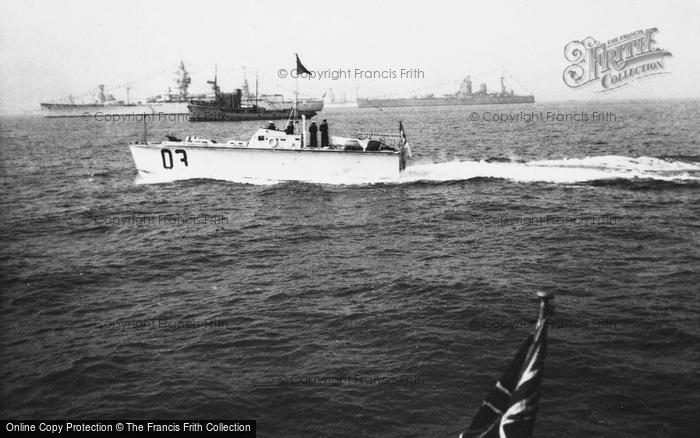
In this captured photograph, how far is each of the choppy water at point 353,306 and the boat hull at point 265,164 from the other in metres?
1.71

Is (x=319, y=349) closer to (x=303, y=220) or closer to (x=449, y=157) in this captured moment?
(x=303, y=220)

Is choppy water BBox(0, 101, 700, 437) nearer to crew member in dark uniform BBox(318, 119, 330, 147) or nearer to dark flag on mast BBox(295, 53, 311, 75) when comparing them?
crew member in dark uniform BBox(318, 119, 330, 147)

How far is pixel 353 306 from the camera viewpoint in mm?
13094

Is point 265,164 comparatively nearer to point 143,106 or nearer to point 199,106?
point 199,106

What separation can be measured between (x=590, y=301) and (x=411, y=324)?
465 cm

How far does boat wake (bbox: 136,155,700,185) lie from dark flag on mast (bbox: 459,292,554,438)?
23798 millimetres

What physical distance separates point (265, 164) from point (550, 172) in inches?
638

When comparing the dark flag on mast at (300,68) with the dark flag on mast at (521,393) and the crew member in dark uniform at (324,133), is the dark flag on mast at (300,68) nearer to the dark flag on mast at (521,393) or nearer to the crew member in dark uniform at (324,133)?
the crew member in dark uniform at (324,133)

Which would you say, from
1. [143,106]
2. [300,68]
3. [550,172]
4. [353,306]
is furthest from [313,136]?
[143,106]

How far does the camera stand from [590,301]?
13078 millimetres

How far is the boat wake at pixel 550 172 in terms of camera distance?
93.5 feet

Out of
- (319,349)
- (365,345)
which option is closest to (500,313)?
(365,345)

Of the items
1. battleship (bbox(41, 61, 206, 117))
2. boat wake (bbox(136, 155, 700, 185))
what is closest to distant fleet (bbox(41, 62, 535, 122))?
battleship (bbox(41, 61, 206, 117))

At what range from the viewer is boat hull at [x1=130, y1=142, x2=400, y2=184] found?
1101 inches
